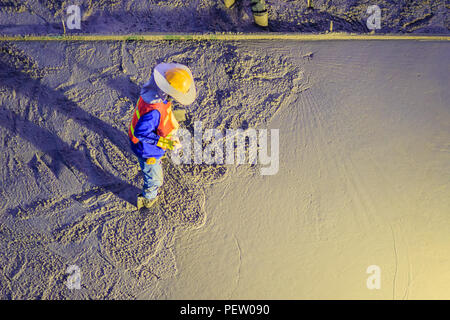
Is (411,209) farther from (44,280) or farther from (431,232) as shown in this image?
(44,280)

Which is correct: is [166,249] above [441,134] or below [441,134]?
below

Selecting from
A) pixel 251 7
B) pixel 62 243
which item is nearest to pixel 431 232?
pixel 251 7

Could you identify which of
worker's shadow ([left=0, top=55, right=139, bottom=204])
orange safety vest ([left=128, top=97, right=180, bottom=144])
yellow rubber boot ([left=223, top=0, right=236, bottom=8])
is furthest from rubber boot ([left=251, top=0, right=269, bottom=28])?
worker's shadow ([left=0, top=55, right=139, bottom=204])

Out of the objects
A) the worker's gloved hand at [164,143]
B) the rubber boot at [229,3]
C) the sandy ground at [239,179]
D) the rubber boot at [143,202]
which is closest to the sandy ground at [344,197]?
the sandy ground at [239,179]

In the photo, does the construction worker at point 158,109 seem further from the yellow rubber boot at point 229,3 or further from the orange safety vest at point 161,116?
the yellow rubber boot at point 229,3

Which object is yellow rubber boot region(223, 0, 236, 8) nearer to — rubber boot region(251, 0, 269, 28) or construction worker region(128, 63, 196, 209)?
rubber boot region(251, 0, 269, 28)

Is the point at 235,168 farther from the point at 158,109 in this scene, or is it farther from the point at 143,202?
the point at 158,109
